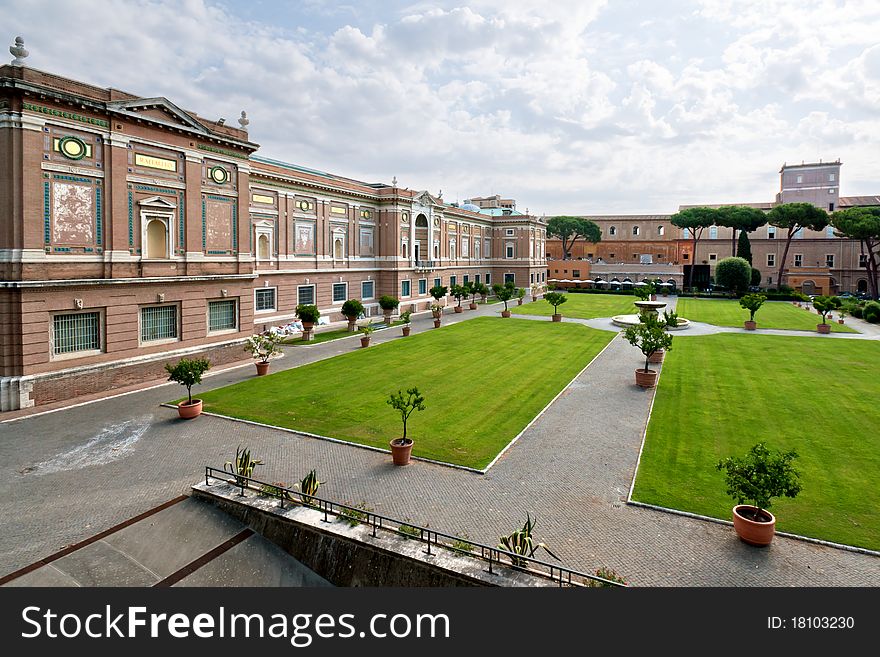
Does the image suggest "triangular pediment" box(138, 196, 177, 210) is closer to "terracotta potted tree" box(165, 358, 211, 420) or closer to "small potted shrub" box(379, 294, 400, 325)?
"terracotta potted tree" box(165, 358, 211, 420)

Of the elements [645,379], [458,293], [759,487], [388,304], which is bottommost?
[759,487]

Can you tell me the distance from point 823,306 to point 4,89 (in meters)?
53.7

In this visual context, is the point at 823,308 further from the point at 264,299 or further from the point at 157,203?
the point at 157,203

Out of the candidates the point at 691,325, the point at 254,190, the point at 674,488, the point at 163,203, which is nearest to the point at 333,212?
the point at 254,190

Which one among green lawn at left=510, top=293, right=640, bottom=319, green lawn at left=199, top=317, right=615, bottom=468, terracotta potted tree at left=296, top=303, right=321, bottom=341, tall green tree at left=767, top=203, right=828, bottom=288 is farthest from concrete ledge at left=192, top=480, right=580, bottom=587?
tall green tree at left=767, top=203, right=828, bottom=288

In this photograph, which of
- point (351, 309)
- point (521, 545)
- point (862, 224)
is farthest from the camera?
point (862, 224)

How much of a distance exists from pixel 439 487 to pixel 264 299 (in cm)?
2797

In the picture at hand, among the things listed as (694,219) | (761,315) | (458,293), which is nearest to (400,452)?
(458,293)

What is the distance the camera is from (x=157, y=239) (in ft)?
83.9

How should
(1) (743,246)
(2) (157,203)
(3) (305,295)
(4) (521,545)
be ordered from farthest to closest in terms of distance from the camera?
(1) (743,246) → (3) (305,295) → (2) (157,203) → (4) (521,545)

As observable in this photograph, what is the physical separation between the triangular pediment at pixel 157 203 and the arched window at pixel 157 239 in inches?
26.4

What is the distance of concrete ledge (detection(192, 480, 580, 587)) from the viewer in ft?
30.9

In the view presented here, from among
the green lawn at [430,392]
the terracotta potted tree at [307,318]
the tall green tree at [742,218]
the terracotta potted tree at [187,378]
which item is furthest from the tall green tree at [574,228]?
the terracotta potted tree at [187,378]

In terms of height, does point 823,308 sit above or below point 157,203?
below
